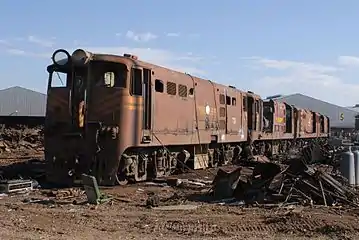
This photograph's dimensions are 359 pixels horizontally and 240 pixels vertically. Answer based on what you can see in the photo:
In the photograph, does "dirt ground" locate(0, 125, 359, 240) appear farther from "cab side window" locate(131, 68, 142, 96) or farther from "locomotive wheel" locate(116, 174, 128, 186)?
"cab side window" locate(131, 68, 142, 96)

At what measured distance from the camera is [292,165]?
13.9 metres

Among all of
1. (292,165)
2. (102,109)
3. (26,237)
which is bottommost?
(26,237)

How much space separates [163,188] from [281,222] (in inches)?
248

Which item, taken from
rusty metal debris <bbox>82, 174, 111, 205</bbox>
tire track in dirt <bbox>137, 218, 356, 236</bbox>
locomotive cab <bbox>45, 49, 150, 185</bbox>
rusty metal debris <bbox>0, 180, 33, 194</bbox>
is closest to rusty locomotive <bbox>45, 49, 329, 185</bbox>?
locomotive cab <bbox>45, 49, 150, 185</bbox>

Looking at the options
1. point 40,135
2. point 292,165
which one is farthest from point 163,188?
point 40,135

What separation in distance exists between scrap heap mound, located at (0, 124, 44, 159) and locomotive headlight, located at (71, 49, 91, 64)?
1361 cm

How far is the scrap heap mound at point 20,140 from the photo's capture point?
2919 cm

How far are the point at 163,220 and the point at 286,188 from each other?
12.9 feet

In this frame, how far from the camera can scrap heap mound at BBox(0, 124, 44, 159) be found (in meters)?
29.2

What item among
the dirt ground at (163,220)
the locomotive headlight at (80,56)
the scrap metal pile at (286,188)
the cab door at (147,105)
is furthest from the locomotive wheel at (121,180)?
the locomotive headlight at (80,56)

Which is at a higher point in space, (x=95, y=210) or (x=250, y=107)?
(x=250, y=107)

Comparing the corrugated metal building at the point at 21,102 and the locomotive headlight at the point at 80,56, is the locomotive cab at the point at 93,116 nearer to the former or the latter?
the locomotive headlight at the point at 80,56

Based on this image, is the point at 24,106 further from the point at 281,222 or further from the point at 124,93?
the point at 281,222

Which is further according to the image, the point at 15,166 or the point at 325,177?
the point at 15,166
